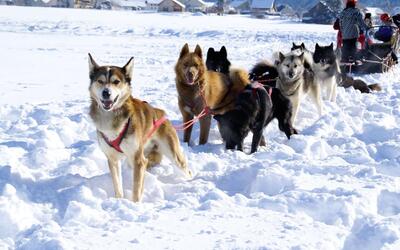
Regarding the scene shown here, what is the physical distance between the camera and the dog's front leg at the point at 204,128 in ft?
19.2

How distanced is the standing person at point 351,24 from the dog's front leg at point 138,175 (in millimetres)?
7149

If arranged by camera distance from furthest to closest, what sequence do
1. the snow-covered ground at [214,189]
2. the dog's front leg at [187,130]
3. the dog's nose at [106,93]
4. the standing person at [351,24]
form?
1. the standing person at [351,24]
2. the dog's front leg at [187,130]
3. the dog's nose at [106,93]
4. the snow-covered ground at [214,189]

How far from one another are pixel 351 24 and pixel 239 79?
→ 4.78 metres

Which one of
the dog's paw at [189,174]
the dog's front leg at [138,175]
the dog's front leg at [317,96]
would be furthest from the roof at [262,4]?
the dog's front leg at [138,175]

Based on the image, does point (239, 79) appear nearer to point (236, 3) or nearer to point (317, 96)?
point (317, 96)

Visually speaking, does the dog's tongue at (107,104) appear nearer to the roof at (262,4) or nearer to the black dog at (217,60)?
the black dog at (217,60)

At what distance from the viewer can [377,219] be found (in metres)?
3.26

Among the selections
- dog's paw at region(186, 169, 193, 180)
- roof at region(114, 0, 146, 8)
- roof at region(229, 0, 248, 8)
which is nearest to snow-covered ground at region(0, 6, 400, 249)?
dog's paw at region(186, 169, 193, 180)

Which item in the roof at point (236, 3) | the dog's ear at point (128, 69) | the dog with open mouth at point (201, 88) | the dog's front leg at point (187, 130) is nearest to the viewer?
the dog's ear at point (128, 69)

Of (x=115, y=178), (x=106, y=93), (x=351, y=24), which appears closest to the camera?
(x=106, y=93)

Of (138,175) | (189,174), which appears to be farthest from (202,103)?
(138,175)

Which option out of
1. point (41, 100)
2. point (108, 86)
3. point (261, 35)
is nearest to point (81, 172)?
point (108, 86)

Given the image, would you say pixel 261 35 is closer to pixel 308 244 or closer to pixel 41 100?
pixel 41 100

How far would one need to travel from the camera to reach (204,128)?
5906 mm
